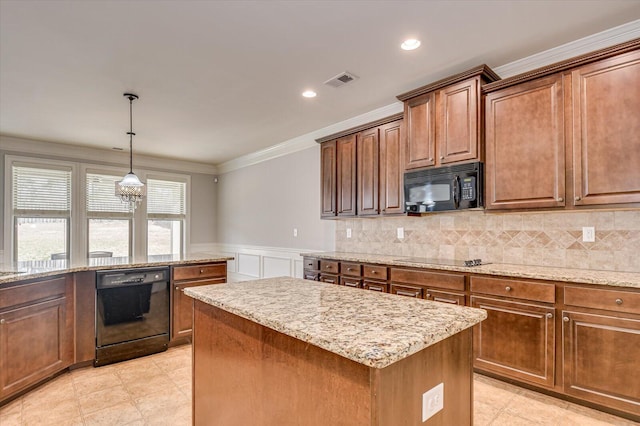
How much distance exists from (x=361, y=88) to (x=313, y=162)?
5.86 feet

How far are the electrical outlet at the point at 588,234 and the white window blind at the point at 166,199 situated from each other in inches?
251

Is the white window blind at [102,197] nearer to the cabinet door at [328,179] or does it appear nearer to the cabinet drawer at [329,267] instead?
the cabinet door at [328,179]

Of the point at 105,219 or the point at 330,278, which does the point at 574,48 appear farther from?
the point at 105,219

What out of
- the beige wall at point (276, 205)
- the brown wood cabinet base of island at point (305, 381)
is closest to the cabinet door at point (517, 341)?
the brown wood cabinet base of island at point (305, 381)

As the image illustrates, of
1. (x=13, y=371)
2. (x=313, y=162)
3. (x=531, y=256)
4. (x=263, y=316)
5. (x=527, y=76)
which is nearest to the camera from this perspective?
(x=263, y=316)

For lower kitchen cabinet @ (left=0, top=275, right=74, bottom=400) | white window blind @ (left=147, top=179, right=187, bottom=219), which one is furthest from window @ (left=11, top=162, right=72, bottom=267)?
lower kitchen cabinet @ (left=0, top=275, right=74, bottom=400)

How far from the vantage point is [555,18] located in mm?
2236

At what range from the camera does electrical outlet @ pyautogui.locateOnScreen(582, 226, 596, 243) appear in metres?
2.60

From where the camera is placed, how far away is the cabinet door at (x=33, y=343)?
236 centimetres

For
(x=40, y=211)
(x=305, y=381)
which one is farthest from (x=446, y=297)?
(x=40, y=211)

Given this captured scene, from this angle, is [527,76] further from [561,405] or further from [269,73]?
[561,405]

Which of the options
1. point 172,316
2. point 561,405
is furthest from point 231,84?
point 561,405

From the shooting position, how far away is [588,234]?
2.62 metres

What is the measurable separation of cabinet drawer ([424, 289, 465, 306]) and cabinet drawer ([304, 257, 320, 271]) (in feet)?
4.75
